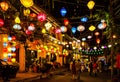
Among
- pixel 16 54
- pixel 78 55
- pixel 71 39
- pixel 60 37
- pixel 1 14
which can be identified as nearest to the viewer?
pixel 1 14

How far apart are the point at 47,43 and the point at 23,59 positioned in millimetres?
6760

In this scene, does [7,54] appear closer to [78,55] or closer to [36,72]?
[36,72]

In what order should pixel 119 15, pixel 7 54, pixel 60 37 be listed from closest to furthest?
pixel 119 15 → pixel 7 54 → pixel 60 37

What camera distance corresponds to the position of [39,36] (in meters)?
36.3

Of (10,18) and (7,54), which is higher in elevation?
(10,18)

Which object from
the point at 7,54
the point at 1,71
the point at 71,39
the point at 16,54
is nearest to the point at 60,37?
the point at 71,39

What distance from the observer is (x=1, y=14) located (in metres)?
26.8

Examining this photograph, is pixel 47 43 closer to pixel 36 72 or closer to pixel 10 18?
pixel 36 72

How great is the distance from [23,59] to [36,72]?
2.20 metres

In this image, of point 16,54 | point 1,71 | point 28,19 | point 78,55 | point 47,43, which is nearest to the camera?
point 1,71

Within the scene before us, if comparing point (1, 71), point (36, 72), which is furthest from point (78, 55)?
point (1, 71)

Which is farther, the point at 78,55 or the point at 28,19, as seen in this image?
the point at 78,55

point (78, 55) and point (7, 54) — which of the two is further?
point (78, 55)

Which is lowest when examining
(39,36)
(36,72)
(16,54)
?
(36,72)
